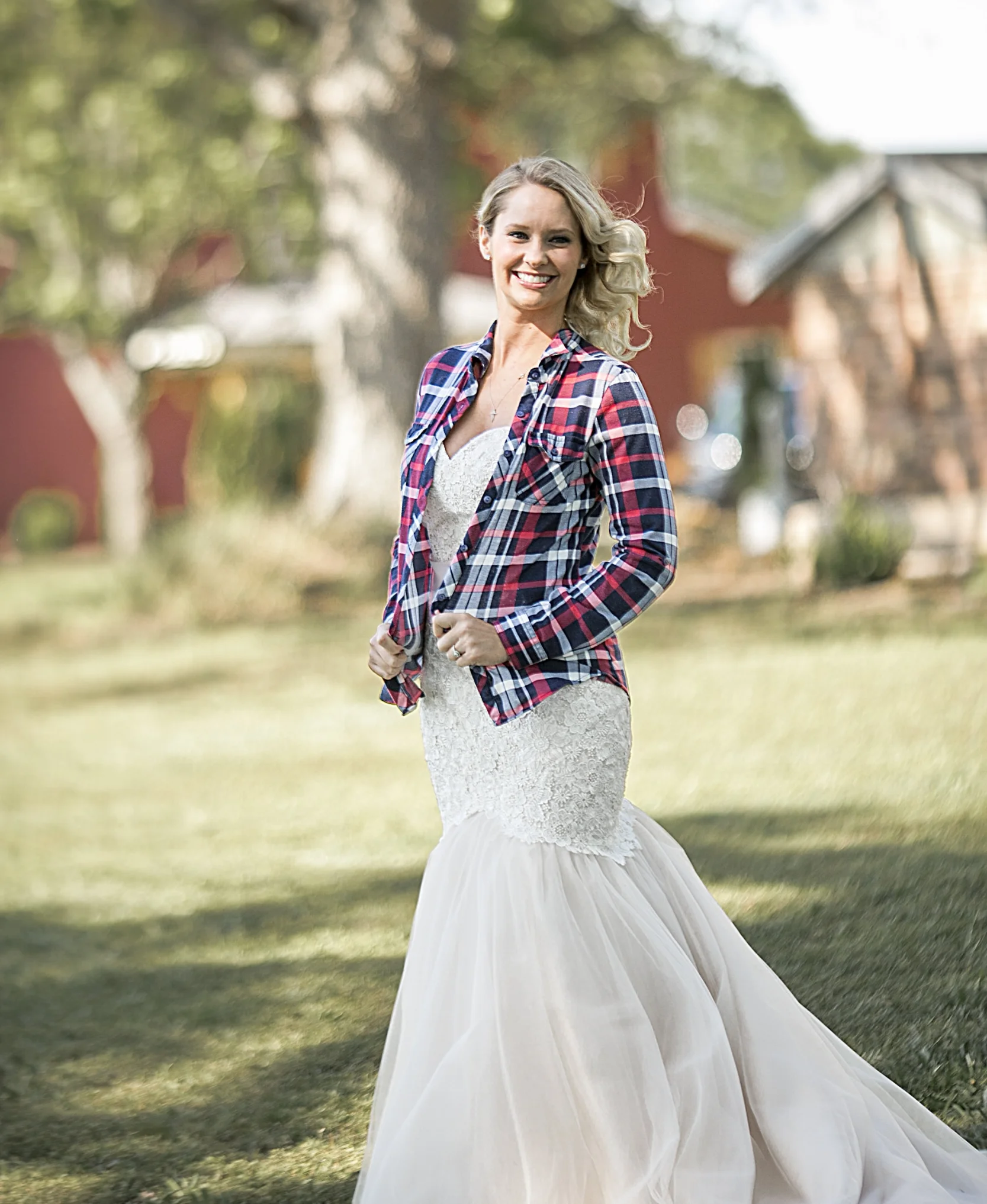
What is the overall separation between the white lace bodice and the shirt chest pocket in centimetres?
10

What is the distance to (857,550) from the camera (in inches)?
542

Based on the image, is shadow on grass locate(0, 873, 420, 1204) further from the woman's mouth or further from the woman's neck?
the woman's mouth

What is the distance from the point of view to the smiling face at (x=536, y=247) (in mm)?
3275

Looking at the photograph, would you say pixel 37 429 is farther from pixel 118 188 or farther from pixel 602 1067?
pixel 602 1067

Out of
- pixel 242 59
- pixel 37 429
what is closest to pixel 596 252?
pixel 242 59

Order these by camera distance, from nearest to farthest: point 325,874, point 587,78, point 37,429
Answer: point 325,874, point 587,78, point 37,429

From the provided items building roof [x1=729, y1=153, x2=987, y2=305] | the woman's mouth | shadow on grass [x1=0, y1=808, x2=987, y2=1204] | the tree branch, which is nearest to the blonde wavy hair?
the woman's mouth

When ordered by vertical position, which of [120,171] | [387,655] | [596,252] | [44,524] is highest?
[120,171]


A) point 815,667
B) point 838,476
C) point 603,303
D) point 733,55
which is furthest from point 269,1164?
point 733,55

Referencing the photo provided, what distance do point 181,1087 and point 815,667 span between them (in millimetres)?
6796

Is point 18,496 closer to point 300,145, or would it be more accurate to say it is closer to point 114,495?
point 114,495

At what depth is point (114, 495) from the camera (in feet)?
82.9

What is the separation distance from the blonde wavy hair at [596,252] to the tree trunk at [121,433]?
21.7 meters

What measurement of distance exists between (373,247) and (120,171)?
8588mm
